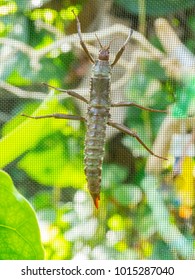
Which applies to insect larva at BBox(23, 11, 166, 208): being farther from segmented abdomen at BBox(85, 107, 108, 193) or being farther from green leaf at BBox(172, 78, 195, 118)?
green leaf at BBox(172, 78, 195, 118)

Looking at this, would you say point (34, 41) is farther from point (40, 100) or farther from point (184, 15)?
point (184, 15)

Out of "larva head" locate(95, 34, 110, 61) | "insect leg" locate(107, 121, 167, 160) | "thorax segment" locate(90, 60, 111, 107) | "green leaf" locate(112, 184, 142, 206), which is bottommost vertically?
"green leaf" locate(112, 184, 142, 206)

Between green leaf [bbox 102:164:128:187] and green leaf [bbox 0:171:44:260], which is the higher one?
green leaf [bbox 102:164:128:187]

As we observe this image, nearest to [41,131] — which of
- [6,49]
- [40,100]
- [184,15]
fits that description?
[40,100]

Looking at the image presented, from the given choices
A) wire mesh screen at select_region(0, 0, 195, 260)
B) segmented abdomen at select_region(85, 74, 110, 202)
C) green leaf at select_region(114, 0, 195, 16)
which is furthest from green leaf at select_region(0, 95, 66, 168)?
green leaf at select_region(114, 0, 195, 16)

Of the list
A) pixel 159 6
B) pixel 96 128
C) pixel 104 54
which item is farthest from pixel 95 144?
pixel 159 6

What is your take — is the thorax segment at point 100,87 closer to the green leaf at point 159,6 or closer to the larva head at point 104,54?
the larva head at point 104,54

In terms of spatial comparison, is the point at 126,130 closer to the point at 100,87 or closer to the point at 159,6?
the point at 100,87

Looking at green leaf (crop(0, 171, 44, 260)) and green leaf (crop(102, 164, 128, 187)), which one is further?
green leaf (crop(102, 164, 128, 187))
